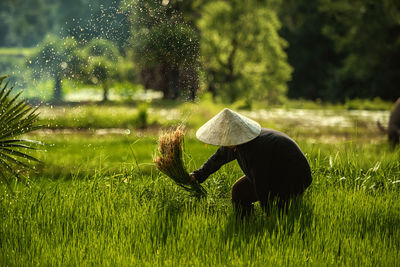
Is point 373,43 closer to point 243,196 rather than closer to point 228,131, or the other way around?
point 243,196

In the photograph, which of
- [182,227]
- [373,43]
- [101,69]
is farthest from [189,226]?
[373,43]

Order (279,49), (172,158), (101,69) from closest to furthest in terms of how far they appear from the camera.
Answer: (172,158) < (101,69) < (279,49)

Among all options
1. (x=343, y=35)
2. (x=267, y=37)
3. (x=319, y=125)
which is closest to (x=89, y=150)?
(x=319, y=125)

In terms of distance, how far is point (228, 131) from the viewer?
3441 millimetres

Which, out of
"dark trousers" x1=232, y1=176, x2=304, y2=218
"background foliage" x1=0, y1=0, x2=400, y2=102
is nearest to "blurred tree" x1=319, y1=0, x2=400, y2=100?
"background foliage" x1=0, y1=0, x2=400, y2=102

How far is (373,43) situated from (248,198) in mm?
16647

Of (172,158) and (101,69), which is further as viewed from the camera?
(101,69)

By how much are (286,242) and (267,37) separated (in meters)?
13.2

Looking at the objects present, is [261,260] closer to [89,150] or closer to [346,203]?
[346,203]

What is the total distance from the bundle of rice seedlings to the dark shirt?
17cm

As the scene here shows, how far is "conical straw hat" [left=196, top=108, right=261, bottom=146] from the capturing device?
134 inches

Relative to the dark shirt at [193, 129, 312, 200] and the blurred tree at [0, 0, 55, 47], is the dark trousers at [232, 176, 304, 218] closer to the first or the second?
the dark shirt at [193, 129, 312, 200]

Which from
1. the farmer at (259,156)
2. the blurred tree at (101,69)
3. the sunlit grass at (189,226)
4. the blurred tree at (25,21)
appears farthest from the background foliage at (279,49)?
the blurred tree at (25,21)

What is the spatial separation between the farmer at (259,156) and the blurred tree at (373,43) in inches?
622
